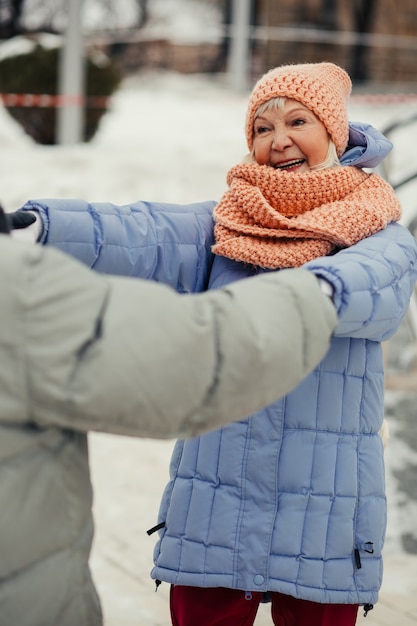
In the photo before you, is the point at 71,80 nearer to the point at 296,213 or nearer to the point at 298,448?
the point at 296,213

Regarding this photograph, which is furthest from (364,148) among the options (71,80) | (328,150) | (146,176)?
(71,80)

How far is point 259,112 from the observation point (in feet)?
7.45

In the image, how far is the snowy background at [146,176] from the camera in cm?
369

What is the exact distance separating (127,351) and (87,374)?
6cm

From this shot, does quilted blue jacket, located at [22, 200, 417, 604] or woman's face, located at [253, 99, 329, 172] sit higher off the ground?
woman's face, located at [253, 99, 329, 172]

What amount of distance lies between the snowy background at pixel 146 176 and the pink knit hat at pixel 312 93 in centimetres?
168

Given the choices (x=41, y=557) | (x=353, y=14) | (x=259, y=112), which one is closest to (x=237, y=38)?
(x=353, y=14)

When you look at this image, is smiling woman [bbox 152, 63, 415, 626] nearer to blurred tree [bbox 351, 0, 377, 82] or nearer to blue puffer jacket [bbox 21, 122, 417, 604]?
blue puffer jacket [bbox 21, 122, 417, 604]

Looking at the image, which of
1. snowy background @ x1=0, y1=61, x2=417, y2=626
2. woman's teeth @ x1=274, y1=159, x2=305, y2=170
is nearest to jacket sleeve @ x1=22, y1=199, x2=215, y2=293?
woman's teeth @ x1=274, y1=159, x2=305, y2=170

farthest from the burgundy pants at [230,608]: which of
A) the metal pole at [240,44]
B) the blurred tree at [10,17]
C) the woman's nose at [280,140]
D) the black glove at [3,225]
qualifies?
the blurred tree at [10,17]

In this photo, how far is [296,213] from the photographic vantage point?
2164 millimetres

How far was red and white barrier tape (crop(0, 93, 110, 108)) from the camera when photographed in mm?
12320

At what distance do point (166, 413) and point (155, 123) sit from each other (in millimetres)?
13801

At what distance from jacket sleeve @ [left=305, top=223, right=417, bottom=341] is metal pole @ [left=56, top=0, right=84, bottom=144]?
10617mm
